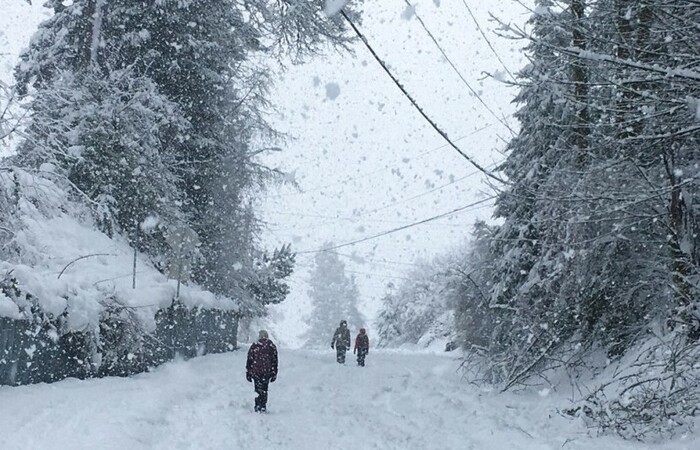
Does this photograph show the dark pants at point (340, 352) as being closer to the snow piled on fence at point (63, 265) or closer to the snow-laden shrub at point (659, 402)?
the snow piled on fence at point (63, 265)

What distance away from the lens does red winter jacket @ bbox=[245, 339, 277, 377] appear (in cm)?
1274

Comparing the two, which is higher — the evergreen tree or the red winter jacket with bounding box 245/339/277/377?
the evergreen tree

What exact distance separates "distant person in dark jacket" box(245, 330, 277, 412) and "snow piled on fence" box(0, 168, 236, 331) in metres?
3.03

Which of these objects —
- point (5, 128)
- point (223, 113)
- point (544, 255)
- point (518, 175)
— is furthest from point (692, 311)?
point (223, 113)

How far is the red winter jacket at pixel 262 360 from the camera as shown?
12.7 metres

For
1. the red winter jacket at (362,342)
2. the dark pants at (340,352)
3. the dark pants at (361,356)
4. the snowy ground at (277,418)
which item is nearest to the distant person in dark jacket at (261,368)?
the snowy ground at (277,418)

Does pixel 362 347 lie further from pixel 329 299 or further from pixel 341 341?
pixel 329 299

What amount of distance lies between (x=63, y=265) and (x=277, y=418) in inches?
243

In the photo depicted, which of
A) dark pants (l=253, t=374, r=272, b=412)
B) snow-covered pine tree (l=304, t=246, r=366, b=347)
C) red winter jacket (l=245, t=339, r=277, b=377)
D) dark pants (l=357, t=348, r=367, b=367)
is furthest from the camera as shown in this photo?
snow-covered pine tree (l=304, t=246, r=366, b=347)

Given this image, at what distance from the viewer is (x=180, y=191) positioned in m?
24.6

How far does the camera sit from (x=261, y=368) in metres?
12.7

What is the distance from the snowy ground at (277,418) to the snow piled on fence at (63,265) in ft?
4.70

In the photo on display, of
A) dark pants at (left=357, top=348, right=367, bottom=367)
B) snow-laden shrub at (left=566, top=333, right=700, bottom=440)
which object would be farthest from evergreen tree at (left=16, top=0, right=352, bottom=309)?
snow-laden shrub at (left=566, top=333, right=700, bottom=440)

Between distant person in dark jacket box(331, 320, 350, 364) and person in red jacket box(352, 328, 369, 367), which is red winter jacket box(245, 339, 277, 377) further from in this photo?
distant person in dark jacket box(331, 320, 350, 364)
